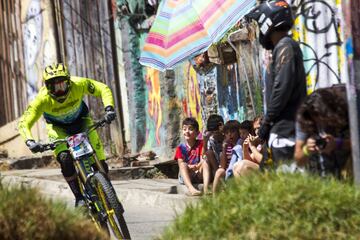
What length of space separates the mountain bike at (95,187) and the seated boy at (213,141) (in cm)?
270

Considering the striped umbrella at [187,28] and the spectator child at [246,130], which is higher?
the striped umbrella at [187,28]

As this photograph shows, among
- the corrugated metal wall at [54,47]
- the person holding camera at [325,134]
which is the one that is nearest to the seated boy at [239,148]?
the person holding camera at [325,134]

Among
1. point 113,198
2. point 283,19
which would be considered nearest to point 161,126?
point 113,198

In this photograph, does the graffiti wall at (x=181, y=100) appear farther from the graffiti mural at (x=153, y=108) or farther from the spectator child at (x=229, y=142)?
the spectator child at (x=229, y=142)

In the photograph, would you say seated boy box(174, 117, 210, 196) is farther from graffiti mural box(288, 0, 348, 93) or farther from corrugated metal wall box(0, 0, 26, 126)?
corrugated metal wall box(0, 0, 26, 126)

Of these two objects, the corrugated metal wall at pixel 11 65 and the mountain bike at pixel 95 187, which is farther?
the corrugated metal wall at pixel 11 65

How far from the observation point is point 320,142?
6012 mm

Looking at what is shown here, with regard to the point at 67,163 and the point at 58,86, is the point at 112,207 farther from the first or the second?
the point at 58,86

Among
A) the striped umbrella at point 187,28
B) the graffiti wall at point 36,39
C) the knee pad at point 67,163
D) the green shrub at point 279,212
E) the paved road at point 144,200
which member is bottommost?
the paved road at point 144,200

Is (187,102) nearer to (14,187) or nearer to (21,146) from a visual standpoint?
(21,146)

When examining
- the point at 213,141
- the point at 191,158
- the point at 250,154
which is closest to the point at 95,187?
the point at 250,154

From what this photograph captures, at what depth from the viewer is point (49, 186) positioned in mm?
14195

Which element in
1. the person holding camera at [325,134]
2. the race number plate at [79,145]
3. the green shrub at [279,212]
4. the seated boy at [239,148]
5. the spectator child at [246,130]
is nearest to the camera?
the green shrub at [279,212]

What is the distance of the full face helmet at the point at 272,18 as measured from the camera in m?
6.86
